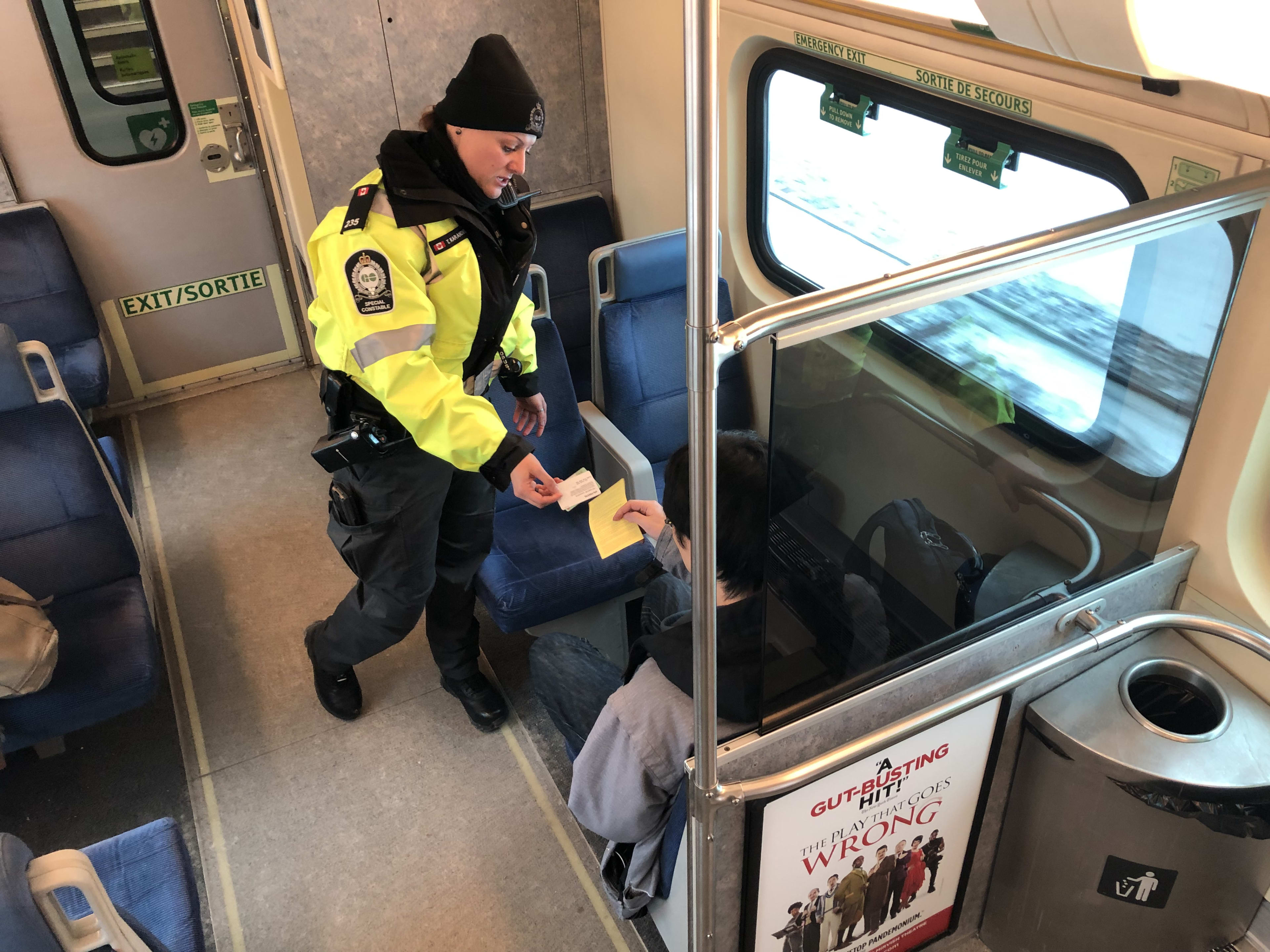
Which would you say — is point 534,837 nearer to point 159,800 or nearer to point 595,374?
point 159,800

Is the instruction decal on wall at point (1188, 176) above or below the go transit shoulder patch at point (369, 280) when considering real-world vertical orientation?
above

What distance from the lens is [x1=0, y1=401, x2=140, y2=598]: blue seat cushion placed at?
2773mm

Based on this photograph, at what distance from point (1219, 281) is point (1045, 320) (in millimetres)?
416

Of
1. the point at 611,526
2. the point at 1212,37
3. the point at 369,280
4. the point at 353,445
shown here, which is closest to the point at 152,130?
the point at 353,445

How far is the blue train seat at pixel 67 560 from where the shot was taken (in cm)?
265

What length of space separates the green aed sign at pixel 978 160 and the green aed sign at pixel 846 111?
367 mm

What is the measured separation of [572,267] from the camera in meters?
4.10

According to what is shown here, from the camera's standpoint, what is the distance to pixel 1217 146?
167cm

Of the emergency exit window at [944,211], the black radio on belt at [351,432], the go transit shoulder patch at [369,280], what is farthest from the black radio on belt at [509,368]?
the emergency exit window at [944,211]

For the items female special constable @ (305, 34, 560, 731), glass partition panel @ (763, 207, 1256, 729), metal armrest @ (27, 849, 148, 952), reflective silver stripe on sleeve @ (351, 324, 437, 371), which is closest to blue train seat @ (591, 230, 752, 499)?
female special constable @ (305, 34, 560, 731)

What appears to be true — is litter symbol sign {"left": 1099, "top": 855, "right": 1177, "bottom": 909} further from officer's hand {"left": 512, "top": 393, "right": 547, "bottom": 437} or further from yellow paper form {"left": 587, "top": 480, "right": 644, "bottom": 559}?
officer's hand {"left": 512, "top": 393, "right": 547, "bottom": 437}

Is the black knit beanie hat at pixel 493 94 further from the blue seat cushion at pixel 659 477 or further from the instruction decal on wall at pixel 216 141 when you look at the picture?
the instruction decal on wall at pixel 216 141

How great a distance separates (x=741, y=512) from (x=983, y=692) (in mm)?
570

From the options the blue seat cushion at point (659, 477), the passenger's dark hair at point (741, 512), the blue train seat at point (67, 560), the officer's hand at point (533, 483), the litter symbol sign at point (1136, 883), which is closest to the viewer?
the passenger's dark hair at point (741, 512)
